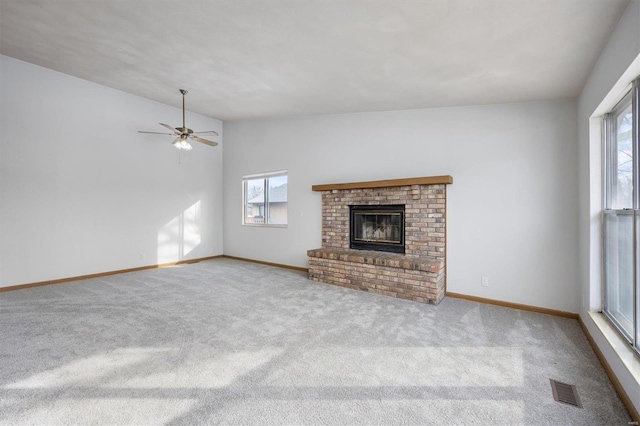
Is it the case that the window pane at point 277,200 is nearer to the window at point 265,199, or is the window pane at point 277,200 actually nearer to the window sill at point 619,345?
the window at point 265,199

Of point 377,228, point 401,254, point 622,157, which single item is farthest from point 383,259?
point 622,157

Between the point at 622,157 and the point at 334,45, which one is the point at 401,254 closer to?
the point at 622,157

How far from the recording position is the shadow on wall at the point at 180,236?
608 centimetres

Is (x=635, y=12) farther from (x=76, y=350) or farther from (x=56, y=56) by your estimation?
(x=56, y=56)

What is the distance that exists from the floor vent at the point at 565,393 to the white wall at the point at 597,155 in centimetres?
28

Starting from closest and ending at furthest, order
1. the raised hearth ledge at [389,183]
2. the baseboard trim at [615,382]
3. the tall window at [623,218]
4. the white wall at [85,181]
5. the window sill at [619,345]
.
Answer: the baseboard trim at [615,382] → the window sill at [619,345] → the tall window at [623,218] → the raised hearth ledge at [389,183] → the white wall at [85,181]

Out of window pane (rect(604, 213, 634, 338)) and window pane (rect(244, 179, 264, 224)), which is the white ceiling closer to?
window pane (rect(604, 213, 634, 338))

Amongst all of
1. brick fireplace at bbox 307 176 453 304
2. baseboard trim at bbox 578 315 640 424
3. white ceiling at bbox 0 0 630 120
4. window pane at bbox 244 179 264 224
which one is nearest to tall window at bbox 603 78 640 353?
baseboard trim at bbox 578 315 640 424

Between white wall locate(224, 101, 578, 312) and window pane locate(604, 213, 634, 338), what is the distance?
31.1 inches

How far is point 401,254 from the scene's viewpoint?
4.52 metres

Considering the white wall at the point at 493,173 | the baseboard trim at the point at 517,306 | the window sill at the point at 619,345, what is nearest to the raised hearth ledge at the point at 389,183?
the white wall at the point at 493,173

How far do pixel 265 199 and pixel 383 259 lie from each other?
3375mm

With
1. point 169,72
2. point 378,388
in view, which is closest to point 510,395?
point 378,388

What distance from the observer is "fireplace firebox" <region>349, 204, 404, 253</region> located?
461 cm
